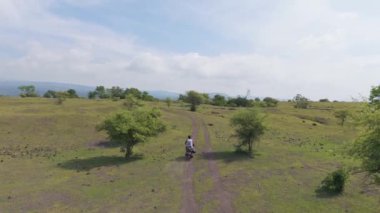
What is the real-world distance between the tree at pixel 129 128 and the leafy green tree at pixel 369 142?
28515 millimetres

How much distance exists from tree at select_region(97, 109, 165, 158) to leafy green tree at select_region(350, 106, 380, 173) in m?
28.5

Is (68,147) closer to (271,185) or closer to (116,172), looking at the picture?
(116,172)

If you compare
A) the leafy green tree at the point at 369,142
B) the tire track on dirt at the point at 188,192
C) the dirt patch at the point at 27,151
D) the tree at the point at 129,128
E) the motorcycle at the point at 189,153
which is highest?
the leafy green tree at the point at 369,142

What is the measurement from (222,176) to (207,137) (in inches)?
1077

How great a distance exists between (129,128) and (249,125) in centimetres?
1501

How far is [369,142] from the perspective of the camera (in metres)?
21.5

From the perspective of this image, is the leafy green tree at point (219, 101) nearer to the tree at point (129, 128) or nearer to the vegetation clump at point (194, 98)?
the vegetation clump at point (194, 98)

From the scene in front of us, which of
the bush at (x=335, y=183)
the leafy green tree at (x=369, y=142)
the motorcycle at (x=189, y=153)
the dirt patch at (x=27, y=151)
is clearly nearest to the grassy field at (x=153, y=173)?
the dirt patch at (x=27, y=151)

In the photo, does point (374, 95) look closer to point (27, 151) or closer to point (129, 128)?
point (129, 128)

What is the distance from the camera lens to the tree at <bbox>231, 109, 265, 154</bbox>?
4916 cm

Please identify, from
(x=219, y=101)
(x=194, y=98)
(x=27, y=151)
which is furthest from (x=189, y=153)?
(x=219, y=101)

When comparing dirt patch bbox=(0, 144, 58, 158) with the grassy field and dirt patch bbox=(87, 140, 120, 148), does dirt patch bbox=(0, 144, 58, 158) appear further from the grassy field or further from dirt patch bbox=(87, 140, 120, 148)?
dirt patch bbox=(87, 140, 120, 148)

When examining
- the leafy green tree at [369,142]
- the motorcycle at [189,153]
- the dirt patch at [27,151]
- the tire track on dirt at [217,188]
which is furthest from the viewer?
the dirt patch at [27,151]

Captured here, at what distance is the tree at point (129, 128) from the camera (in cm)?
4625
